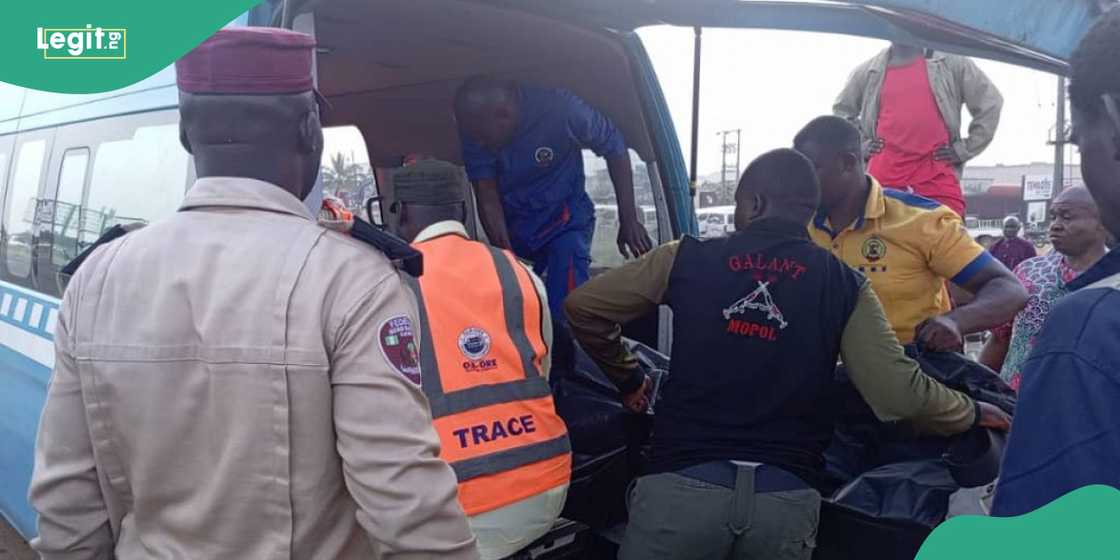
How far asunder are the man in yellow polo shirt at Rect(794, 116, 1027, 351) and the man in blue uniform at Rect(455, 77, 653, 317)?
1.28 metres

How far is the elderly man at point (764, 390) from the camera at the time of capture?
2.28 m

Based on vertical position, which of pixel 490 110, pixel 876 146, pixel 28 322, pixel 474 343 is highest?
pixel 490 110

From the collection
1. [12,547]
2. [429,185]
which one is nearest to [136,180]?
[429,185]

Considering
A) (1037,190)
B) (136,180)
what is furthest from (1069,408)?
(1037,190)

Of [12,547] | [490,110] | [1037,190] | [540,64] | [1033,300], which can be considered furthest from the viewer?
[1037,190]

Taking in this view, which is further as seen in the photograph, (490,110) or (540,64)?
(540,64)

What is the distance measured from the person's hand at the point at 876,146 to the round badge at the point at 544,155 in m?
1.50

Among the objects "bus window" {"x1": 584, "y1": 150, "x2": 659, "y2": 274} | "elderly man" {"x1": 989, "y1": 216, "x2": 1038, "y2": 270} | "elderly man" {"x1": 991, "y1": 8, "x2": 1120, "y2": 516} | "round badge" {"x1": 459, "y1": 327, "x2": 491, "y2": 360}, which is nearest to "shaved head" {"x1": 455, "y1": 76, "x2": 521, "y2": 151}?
"bus window" {"x1": 584, "y1": 150, "x2": 659, "y2": 274}

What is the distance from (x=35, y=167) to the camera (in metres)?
3.62

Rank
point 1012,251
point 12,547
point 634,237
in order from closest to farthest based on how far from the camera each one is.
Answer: point 634,237
point 12,547
point 1012,251

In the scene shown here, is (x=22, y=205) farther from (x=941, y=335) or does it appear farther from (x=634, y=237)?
(x=941, y=335)

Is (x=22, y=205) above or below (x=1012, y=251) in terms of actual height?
above

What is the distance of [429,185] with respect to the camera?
8.64 ft

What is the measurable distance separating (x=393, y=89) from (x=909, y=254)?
137 inches
